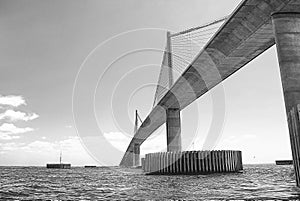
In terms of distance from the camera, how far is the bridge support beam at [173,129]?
2409 inches

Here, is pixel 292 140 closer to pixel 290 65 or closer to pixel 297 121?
pixel 297 121

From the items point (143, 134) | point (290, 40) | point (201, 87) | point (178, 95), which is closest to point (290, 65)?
point (290, 40)

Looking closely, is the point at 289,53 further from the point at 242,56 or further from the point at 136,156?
the point at 136,156

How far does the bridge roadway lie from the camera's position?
25.4m

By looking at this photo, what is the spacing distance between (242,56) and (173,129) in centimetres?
2790

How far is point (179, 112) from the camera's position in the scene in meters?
65.6

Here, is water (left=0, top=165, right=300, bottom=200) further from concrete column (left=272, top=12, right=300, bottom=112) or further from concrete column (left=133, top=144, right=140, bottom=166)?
concrete column (left=133, top=144, right=140, bottom=166)

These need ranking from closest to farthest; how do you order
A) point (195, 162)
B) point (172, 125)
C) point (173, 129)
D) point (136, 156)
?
1. point (195, 162)
2. point (173, 129)
3. point (172, 125)
4. point (136, 156)

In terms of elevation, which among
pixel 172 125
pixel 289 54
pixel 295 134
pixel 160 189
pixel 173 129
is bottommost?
pixel 160 189

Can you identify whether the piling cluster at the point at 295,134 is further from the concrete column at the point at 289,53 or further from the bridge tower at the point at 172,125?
the bridge tower at the point at 172,125

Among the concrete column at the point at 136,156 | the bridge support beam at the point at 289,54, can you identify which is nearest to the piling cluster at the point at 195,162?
the bridge support beam at the point at 289,54

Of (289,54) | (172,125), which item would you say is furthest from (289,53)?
(172,125)

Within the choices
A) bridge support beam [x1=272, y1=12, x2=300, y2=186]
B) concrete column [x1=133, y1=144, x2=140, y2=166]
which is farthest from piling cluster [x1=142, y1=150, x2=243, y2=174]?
concrete column [x1=133, y1=144, x2=140, y2=166]

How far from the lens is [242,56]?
125ft
